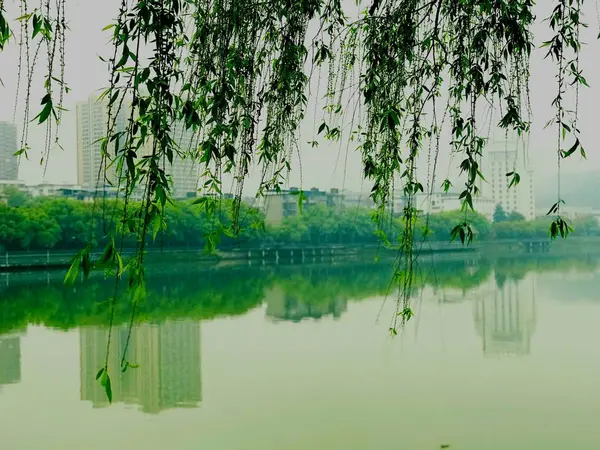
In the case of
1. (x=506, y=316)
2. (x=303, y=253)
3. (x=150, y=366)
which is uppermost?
(x=303, y=253)

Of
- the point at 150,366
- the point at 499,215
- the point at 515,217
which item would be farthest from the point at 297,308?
the point at 515,217

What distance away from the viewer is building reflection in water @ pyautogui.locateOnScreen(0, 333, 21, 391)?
5.40m

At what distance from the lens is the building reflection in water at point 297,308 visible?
30.9 ft

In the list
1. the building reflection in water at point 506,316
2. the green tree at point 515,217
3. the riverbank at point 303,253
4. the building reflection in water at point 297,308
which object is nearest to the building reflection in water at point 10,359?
the building reflection in water at point 297,308

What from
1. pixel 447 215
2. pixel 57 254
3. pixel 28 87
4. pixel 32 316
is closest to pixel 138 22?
pixel 28 87

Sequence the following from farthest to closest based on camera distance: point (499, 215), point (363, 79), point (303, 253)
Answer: point (499, 215) → point (303, 253) → point (363, 79)

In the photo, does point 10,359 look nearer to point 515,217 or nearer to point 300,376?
point 300,376

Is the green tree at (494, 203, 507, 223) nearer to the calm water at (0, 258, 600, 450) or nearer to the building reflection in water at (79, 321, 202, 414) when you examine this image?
the calm water at (0, 258, 600, 450)

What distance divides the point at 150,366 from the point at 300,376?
4.40 ft

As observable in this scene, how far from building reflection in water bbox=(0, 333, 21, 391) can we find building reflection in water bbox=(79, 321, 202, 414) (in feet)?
1.77

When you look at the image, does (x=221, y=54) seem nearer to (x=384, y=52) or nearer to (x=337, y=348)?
(x=384, y=52)

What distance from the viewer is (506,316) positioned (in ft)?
31.6

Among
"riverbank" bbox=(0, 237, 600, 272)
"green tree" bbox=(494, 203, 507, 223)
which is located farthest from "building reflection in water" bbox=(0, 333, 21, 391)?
"green tree" bbox=(494, 203, 507, 223)

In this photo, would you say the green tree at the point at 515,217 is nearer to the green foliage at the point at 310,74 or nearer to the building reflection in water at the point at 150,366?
the building reflection in water at the point at 150,366
